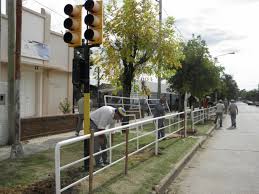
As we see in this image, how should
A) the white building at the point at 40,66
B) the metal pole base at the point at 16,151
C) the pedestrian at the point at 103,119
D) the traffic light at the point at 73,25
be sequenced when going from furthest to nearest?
the white building at the point at 40,66, the metal pole base at the point at 16,151, the pedestrian at the point at 103,119, the traffic light at the point at 73,25

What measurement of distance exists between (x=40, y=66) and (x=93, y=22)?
10.7m

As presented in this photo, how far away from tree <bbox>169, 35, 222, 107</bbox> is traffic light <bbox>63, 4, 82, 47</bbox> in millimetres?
22385

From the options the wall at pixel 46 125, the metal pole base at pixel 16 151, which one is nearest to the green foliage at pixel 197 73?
the wall at pixel 46 125

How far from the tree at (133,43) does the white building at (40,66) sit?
2.76m

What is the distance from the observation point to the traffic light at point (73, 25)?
26.8ft

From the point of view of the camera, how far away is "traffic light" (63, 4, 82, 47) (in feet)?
26.8

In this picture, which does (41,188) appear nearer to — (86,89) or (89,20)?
(86,89)

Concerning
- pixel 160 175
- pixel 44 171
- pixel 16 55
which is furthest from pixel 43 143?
pixel 160 175

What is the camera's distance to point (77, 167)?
8.97m

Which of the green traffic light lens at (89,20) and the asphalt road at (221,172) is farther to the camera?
the asphalt road at (221,172)

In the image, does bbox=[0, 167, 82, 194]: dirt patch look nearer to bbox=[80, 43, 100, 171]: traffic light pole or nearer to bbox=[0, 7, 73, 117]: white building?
bbox=[80, 43, 100, 171]: traffic light pole

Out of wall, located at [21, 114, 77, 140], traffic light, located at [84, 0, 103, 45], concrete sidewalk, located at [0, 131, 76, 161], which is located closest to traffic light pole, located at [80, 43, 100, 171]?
traffic light, located at [84, 0, 103, 45]

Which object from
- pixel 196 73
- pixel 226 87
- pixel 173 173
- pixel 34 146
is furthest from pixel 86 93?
pixel 226 87

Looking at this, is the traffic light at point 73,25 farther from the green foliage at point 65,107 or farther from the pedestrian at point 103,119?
the green foliage at point 65,107
